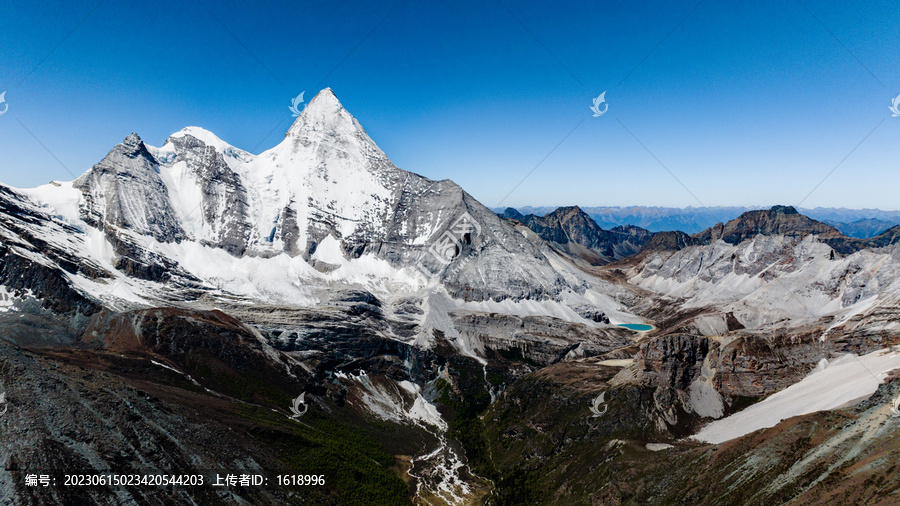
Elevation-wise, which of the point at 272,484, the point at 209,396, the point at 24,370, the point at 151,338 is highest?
the point at 151,338

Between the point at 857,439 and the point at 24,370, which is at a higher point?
the point at 24,370

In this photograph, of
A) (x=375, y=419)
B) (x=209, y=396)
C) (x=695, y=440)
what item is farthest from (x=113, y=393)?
(x=695, y=440)

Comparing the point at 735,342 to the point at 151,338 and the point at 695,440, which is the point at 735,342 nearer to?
the point at 695,440

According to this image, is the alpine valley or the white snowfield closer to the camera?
the alpine valley

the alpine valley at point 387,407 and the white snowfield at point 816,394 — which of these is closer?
A: the alpine valley at point 387,407

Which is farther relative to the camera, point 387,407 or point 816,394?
point 387,407

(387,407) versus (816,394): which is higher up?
(387,407)

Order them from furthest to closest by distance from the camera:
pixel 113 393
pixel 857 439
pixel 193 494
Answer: pixel 113 393 < pixel 193 494 < pixel 857 439

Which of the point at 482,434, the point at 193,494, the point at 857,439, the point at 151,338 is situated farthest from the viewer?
the point at 482,434
